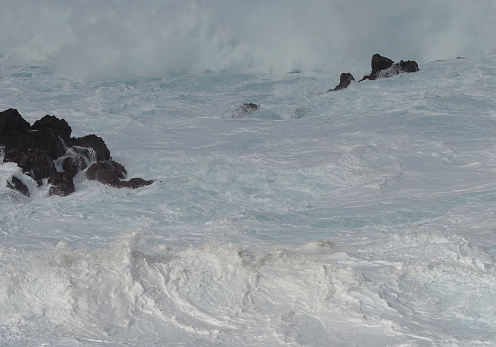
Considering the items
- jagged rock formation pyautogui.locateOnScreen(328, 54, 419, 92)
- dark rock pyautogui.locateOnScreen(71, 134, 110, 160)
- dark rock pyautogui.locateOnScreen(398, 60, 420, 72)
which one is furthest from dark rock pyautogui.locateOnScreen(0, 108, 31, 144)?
dark rock pyautogui.locateOnScreen(398, 60, 420, 72)

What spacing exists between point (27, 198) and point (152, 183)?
5.52 feet

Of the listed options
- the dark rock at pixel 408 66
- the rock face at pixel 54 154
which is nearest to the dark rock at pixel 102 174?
the rock face at pixel 54 154

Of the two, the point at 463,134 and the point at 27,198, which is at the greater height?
the point at 463,134

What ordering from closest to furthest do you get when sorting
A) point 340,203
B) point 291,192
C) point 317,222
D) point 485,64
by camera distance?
point 317,222
point 340,203
point 291,192
point 485,64

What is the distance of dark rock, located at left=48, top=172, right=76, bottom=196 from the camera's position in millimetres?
8805

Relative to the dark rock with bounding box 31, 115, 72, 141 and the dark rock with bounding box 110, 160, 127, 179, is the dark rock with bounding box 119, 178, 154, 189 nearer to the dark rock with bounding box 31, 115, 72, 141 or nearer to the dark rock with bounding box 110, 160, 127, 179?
the dark rock with bounding box 110, 160, 127, 179

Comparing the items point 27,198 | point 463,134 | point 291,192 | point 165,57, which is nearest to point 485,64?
point 463,134

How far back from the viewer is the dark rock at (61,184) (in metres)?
8.80

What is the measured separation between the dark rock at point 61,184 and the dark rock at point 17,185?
0.33 meters

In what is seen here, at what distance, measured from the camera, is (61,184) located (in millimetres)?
8906

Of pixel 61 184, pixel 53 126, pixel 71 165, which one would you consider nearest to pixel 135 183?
pixel 61 184

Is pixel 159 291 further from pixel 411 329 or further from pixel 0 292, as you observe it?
pixel 411 329

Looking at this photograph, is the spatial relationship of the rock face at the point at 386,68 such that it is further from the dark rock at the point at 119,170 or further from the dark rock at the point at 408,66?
the dark rock at the point at 119,170

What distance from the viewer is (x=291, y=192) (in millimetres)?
8656
